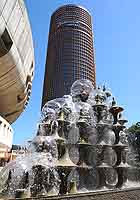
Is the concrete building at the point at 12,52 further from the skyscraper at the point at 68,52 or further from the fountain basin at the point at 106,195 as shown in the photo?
the skyscraper at the point at 68,52

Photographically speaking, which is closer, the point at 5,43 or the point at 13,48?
the point at 5,43

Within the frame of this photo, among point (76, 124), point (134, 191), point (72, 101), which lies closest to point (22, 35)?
point (72, 101)

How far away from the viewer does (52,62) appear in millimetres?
74188

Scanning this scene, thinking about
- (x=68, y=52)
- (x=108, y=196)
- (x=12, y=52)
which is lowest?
(x=108, y=196)

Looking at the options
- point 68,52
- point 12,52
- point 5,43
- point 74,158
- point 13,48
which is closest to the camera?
point 74,158

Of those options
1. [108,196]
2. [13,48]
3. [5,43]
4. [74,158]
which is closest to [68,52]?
[13,48]

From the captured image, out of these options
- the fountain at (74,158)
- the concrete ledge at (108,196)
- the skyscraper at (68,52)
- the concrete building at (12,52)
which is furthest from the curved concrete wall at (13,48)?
the skyscraper at (68,52)

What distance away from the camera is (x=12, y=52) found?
15.7 m

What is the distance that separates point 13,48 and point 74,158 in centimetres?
883

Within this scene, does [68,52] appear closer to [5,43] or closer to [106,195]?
[5,43]

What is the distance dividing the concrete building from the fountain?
549 cm

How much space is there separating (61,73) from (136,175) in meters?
58.3

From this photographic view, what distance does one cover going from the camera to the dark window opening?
46.2 feet

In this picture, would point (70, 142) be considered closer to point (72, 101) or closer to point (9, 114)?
point (72, 101)
